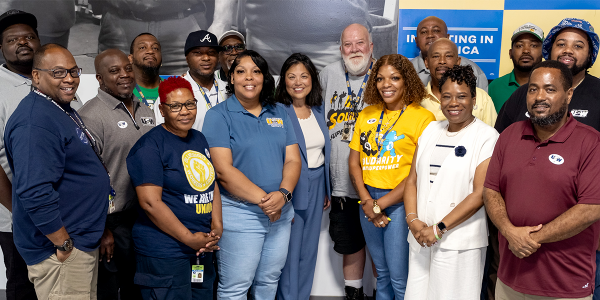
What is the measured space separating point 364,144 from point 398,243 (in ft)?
2.18

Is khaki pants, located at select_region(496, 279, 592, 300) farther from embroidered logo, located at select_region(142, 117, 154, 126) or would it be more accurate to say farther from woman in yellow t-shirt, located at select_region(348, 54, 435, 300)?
embroidered logo, located at select_region(142, 117, 154, 126)

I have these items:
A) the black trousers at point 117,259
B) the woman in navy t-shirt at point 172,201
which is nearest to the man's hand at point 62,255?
the woman in navy t-shirt at point 172,201

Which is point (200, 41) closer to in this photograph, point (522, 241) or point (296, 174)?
point (296, 174)

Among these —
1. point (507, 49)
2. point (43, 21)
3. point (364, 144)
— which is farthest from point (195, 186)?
point (507, 49)

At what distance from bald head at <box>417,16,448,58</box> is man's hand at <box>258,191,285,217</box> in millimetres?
1867

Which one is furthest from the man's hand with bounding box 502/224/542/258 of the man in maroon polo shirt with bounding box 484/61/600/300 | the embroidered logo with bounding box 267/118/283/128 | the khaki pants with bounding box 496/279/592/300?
the embroidered logo with bounding box 267/118/283/128

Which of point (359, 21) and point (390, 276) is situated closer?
point (390, 276)

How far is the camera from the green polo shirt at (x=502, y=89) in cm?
320

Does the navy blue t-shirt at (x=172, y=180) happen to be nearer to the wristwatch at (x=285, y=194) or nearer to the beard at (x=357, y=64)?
the wristwatch at (x=285, y=194)

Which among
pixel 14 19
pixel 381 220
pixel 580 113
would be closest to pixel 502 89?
pixel 580 113

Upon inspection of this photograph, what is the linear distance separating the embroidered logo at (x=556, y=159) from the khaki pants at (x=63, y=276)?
2224 millimetres

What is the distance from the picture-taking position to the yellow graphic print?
2.18 metres

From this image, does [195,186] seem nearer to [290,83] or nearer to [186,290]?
[186,290]

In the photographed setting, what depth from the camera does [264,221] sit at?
257 centimetres
